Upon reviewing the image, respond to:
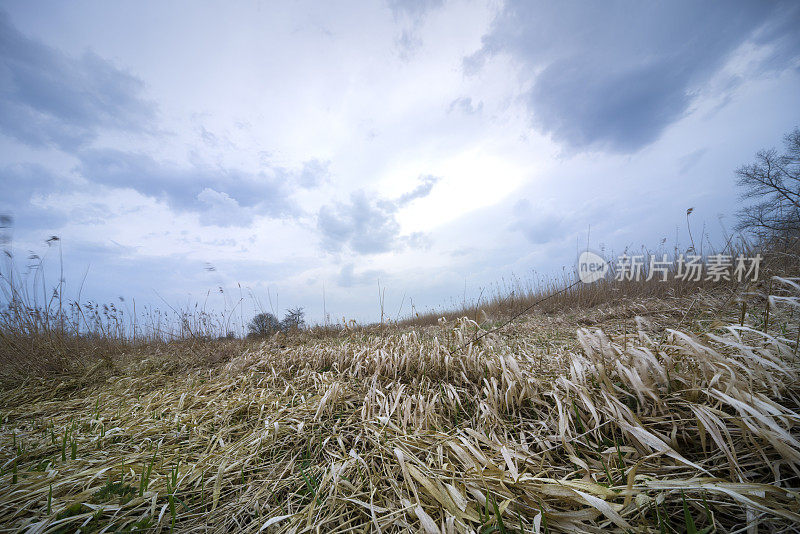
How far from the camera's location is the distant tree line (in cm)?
799

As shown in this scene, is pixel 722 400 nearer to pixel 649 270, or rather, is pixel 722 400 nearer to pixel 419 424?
pixel 419 424

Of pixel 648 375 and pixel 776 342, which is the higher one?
pixel 776 342

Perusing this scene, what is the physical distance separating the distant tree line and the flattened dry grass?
558cm

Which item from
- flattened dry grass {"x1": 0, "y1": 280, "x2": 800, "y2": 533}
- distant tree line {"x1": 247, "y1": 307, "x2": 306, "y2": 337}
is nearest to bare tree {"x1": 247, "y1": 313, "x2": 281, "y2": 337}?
distant tree line {"x1": 247, "y1": 307, "x2": 306, "y2": 337}

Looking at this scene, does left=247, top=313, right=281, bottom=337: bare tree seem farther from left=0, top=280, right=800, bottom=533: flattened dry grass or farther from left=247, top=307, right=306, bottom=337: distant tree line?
left=0, top=280, right=800, bottom=533: flattened dry grass

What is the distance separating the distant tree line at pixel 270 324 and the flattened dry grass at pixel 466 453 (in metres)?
5.58

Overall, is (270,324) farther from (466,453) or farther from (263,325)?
(466,453)

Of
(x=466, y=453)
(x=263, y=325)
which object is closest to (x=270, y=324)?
(x=263, y=325)

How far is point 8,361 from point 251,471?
559 centimetres

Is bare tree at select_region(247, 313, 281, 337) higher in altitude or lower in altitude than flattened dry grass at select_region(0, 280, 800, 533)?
higher

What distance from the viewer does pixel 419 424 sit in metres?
1.71

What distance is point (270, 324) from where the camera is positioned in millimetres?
8484

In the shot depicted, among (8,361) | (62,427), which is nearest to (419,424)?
(62,427)

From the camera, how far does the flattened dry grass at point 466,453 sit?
3.27ft
